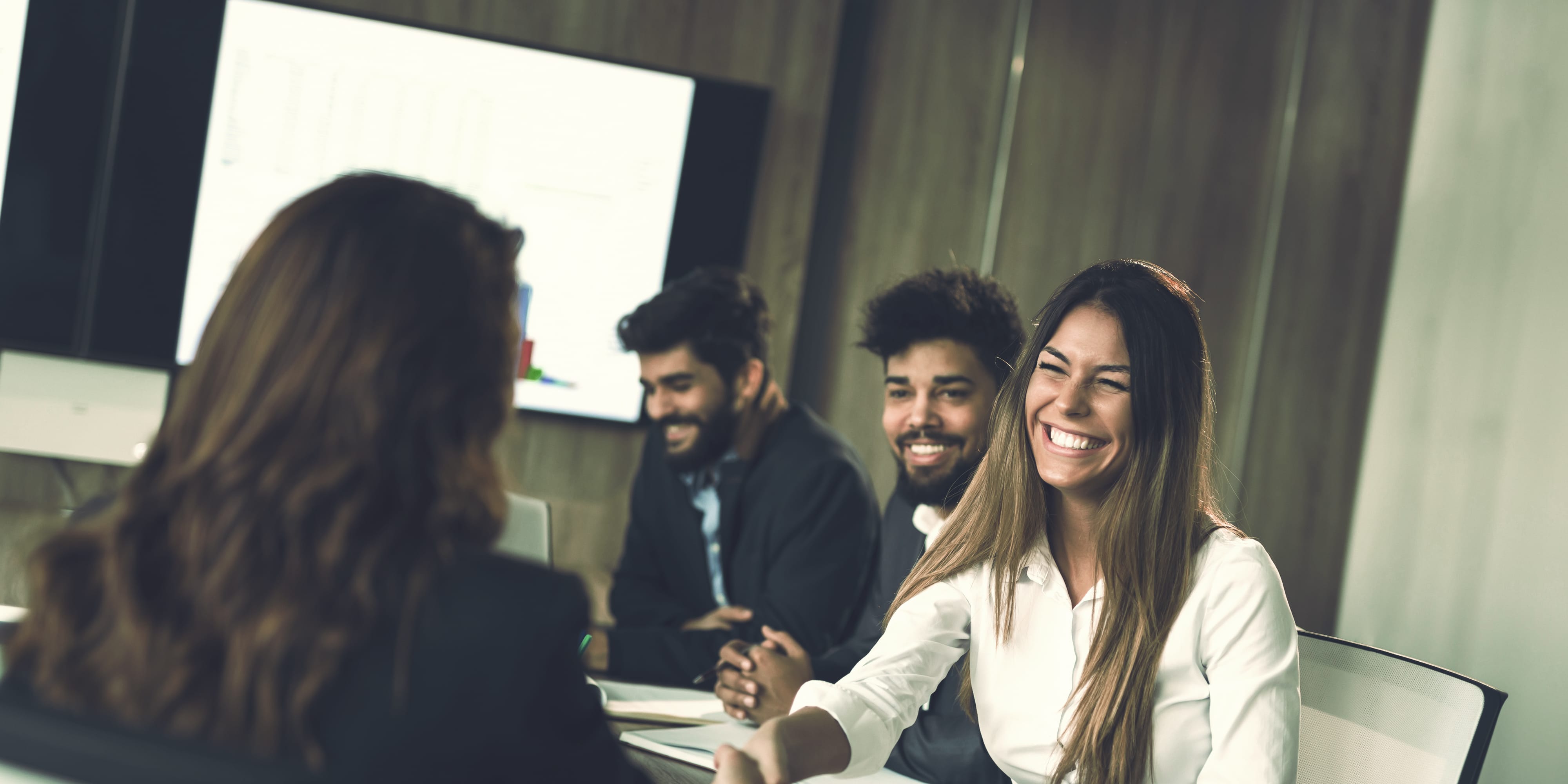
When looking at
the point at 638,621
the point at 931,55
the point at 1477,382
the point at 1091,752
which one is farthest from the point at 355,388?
the point at 1477,382

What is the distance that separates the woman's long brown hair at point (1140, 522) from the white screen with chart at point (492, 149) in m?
2.07

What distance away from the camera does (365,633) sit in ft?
2.41

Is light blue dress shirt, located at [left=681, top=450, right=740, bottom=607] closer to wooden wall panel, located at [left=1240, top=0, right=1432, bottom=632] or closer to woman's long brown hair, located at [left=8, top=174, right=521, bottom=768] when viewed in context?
woman's long brown hair, located at [left=8, top=174, right=521, bottom=768]

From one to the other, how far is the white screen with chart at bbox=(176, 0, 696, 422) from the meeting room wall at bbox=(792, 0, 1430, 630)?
64 cm

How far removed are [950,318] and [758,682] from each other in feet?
3.13

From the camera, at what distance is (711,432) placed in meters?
2.72

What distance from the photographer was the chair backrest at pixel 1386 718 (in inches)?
56.9

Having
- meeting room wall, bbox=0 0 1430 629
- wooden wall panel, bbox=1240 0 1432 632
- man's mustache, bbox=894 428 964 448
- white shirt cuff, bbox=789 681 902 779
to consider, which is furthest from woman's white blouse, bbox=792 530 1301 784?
wooden wall panel, bbox=1240 0 1432 632

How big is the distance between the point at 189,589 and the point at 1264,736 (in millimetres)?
1104

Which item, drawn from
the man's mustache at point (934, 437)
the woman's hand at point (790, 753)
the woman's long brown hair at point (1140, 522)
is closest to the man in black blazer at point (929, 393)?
the man's mustache at point (934, 437)

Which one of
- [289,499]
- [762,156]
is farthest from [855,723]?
[762,156]

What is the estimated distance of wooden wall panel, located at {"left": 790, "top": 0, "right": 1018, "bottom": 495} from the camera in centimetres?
361

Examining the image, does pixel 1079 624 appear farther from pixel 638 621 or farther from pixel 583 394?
pixel 583 394

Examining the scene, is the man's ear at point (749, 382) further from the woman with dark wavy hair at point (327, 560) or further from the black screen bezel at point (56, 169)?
the woman with dark wavy hair at point (327, 560)
